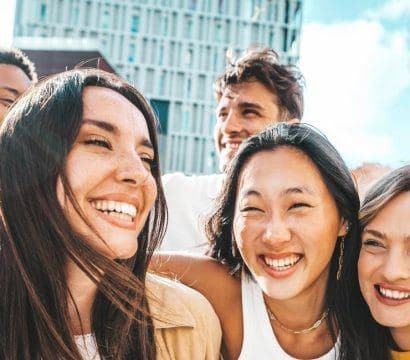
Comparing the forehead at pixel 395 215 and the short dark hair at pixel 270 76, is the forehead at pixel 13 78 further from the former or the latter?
the forehead at pixel 395 215

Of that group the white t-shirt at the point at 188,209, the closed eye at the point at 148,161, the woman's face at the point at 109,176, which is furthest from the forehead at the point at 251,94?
the woman's face at the point at 109,176

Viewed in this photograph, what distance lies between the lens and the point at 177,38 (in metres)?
50.8

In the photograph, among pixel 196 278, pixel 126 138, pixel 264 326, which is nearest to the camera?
pixel 126 138

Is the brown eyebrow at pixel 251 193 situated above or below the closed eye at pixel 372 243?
above

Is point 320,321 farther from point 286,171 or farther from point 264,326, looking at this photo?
point 286,171

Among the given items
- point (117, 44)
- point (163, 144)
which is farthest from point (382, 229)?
point (117, 44)

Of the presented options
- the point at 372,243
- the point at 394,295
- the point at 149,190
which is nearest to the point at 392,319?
the point at 394,295

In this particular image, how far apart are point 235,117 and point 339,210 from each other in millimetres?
1684

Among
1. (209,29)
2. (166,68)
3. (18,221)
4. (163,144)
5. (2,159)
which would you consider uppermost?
Answer: (209,29)

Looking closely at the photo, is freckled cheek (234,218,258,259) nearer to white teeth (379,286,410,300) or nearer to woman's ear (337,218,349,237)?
woman's ear (337,218,349,237)

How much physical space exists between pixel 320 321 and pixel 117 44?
4928 centimetres

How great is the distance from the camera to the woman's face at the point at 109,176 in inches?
79.0

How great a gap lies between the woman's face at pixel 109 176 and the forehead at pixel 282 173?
0.61 meters

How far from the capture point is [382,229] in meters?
2.51
